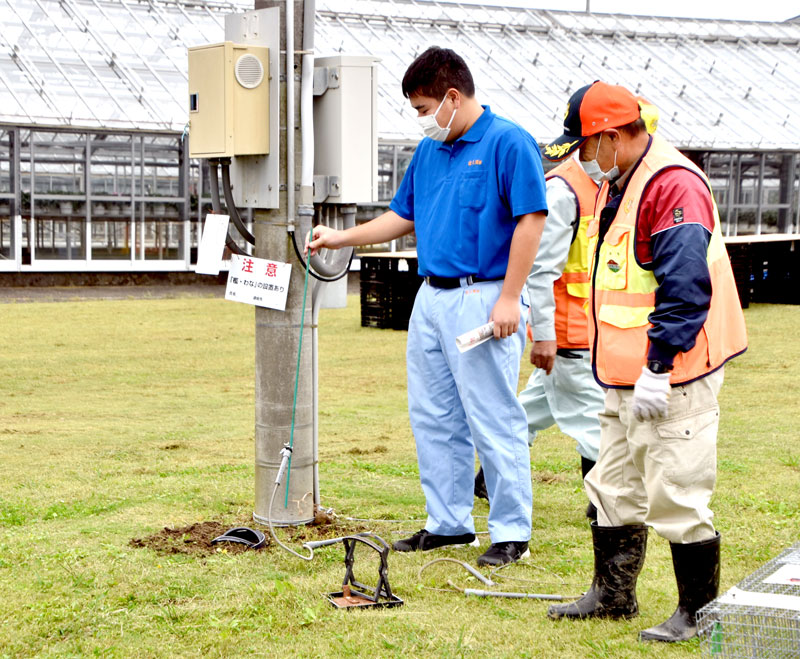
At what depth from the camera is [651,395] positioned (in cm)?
323

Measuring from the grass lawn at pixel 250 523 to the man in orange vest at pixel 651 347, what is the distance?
262 mm

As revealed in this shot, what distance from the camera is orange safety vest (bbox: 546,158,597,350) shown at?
529 centimetres

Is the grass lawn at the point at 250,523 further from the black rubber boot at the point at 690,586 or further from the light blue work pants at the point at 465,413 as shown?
the light blue work pants at the point at 465,413

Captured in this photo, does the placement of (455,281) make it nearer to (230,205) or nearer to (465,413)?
(465,413)

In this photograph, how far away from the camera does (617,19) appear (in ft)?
119

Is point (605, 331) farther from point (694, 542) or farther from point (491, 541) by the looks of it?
point (491, 541)

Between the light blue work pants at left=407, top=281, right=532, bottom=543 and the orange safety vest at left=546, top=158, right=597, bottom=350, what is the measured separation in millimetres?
830

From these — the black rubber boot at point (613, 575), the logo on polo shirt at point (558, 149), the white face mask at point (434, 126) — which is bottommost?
the black rubber boot at point (613, 575)

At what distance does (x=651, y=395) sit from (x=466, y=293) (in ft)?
4.21

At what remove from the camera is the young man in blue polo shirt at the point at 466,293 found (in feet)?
14.0

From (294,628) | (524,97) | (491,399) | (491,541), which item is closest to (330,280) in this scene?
(491,399)

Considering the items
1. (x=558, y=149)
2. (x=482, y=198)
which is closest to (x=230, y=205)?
(x=482, y=198)

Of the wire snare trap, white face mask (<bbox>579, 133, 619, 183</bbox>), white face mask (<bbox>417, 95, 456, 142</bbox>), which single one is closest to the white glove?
the wire snare trap

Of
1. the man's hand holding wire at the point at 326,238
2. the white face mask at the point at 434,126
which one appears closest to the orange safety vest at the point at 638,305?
the white face mask at the point at 434,126
